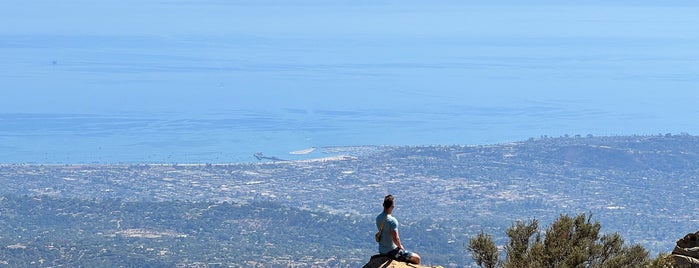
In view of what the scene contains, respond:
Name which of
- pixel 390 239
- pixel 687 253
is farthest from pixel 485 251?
pixel 390 239

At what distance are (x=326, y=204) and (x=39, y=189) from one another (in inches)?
1202

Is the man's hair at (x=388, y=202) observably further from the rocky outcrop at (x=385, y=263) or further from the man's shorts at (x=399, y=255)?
the rocky outcrop at (x=385, y=263)

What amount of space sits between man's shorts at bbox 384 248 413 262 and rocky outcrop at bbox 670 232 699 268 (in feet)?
14.6

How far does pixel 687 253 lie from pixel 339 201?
12333 cm

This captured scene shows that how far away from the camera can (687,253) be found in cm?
2042

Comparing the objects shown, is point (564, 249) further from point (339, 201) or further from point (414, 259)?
point (339, 201)

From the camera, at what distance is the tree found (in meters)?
19.4

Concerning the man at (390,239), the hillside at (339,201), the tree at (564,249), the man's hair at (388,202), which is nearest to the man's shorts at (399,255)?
the man at (390,239)

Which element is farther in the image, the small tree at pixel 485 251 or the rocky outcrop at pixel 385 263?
the small tree at pixel 485 251

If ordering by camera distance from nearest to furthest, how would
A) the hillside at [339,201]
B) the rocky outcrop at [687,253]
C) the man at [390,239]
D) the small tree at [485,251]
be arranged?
the man at [390,239] → the rocky outcrop at [687,253] → the small tree at [485,251] → the hillside at [339,201]

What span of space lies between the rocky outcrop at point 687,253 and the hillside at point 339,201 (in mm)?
60814

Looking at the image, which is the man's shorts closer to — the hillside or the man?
the man

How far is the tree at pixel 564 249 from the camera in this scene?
19.4 metres

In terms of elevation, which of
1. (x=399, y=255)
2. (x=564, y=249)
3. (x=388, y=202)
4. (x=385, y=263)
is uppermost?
(x=388, y=202)
